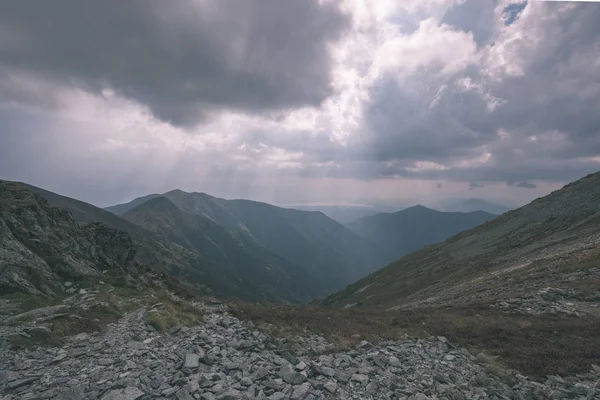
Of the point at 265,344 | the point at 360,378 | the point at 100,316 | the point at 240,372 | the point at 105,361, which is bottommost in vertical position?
the point at 360,378

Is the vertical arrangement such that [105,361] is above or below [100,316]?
below

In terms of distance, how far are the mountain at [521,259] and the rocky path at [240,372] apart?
70.2 feet

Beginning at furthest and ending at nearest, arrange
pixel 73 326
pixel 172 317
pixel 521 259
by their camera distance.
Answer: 1. pixel 521 259
2. pixel 172 317
3. pixel 73 326

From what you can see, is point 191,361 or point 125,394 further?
point 191,361

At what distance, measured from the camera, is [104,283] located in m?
35.9

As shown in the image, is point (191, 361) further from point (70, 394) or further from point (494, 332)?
point (494, 332)

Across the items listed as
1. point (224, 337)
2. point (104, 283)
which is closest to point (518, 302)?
point (224, 337)

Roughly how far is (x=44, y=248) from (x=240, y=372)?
118 ft

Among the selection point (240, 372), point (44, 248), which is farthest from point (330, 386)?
point (44, 248)

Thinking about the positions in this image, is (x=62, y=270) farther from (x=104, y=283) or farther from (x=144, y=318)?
(x=144, y=318)

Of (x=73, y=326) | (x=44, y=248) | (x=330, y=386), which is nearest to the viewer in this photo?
(x=330, y=386)

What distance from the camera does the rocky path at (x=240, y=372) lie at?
13.3 meters

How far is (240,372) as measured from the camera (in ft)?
49.1

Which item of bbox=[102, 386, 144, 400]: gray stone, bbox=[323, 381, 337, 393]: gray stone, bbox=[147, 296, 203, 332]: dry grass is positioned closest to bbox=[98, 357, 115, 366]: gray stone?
bbox=[102, 386, 144, 400]: gray stone
